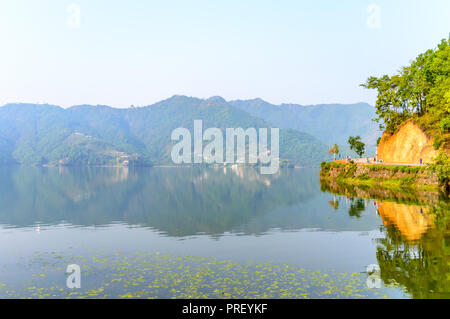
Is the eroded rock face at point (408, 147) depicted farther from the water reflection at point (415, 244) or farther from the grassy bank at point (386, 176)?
the water reflection at point (415, 244)

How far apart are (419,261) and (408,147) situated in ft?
253

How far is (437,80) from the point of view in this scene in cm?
8450

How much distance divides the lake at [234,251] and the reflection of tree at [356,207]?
10.1 inches

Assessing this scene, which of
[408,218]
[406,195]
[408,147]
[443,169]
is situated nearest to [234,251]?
[408,218]

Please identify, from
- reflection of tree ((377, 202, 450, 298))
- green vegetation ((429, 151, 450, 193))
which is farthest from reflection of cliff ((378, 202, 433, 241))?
green vegetation ((429, 151, 450, 193))

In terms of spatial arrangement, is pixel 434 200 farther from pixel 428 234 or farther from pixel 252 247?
pixel 252 247

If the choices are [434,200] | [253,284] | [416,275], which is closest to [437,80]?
[434,200]

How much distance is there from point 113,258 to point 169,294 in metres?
10.8

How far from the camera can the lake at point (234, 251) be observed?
79.8 ft

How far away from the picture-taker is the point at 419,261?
29.0 meters

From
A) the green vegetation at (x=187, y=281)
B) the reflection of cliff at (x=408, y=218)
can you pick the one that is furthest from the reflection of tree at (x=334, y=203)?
the green vegetation at (x=187, y=281)

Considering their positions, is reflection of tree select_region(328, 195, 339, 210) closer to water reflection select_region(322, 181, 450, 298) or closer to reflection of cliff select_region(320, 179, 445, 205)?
water reflection select_region(322, 181, 450, 298)

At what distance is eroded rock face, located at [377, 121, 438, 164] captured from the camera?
91.8 metres
